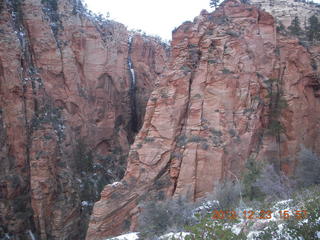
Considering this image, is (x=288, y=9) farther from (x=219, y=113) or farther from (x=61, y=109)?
(x=61, y=109)

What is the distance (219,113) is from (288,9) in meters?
14.5

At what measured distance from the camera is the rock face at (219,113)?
1372cm

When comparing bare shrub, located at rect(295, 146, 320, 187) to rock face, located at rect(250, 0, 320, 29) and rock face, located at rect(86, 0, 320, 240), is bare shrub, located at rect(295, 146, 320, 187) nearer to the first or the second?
rock face, located at rect(86, 0, 320, 240)

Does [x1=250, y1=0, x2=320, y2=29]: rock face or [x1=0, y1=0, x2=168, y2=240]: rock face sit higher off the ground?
[x1=250, y1=0, x2=320, y2=29]: rock face

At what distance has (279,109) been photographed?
48.4 ft

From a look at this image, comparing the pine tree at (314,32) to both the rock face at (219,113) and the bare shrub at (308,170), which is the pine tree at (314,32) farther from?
the bare shrub at (308,170)

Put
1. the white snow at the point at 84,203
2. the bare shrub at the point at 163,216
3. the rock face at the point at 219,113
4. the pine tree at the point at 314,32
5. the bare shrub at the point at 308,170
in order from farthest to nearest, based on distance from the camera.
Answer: the white snow at the point at 84,203
the pine tree at the point at 314,32
the rock face at the point at 219,113
the bare shrub at the point at 308,170
the bare shrub at the point at 163,216

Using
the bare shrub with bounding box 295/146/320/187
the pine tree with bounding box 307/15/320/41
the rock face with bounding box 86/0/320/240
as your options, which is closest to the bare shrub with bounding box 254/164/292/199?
the bare shrub with bounding box 295/146/320/187

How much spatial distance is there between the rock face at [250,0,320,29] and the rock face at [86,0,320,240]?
5316 millimetres

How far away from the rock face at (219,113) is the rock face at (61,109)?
29.9ft

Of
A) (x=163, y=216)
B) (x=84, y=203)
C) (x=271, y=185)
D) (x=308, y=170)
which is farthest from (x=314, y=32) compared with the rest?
(x=84, y=203)

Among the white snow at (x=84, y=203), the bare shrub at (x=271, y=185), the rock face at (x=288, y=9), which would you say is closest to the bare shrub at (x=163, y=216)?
the bare shrub at (x=271, y=185)

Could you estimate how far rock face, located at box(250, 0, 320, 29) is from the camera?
66.0 ft

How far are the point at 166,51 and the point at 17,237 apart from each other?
24857 millimetres
